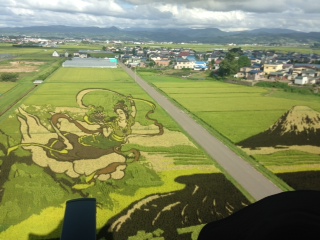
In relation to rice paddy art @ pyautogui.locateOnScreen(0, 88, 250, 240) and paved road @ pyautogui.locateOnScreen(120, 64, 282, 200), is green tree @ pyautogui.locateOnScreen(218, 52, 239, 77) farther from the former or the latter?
rice paddy art @ pyautogui.locateOnScreen(0, 88, 250, 240)

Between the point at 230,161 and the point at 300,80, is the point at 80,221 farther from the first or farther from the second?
the point at 300,80

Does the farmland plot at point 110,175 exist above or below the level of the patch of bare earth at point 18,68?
below

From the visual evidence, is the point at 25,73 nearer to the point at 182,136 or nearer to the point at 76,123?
the point at 76,123

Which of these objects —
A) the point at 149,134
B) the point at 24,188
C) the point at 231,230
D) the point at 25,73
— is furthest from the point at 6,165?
the point at 25,73

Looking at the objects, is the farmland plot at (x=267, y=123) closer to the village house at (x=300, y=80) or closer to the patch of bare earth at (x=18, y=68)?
the village house at (x=300, y=80)

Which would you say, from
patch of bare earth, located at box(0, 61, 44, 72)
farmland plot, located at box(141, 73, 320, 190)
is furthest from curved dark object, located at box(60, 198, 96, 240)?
patch of bare earth, located at box(0, 61, 44, 72)

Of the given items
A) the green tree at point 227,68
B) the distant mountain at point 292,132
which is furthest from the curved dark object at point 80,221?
the green tree at point 227,68
